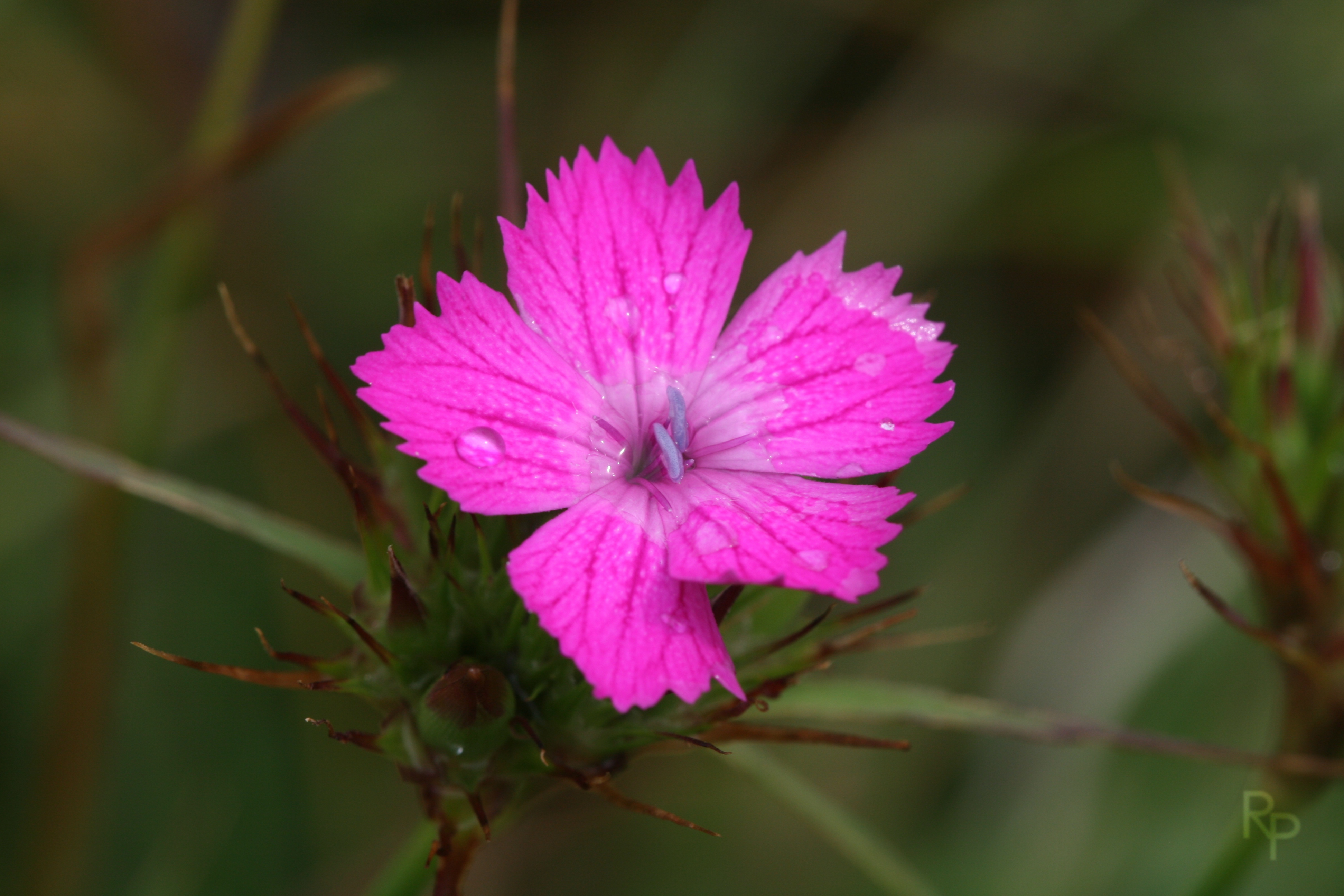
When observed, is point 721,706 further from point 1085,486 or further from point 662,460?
point 1085,486

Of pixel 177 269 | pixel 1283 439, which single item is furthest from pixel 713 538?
pixel 177 269

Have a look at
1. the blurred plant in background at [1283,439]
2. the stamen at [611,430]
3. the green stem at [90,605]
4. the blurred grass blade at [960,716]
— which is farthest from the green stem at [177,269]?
the blurred plant in background at [1283,439]

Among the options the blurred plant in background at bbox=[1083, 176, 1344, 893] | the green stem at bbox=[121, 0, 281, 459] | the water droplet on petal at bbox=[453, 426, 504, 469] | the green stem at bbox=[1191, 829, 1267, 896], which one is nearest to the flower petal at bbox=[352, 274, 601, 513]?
the water droplet on petal at bbox=[453, 426, 504, 469]

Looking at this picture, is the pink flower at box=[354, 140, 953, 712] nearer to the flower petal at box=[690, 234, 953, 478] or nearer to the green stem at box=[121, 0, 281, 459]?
the flower petal at box=[690, 234, 953, 478]

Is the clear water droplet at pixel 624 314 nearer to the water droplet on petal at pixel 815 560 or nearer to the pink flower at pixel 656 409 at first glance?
the pink flower at pixel 656 409

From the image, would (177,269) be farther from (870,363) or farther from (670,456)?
(870,363)

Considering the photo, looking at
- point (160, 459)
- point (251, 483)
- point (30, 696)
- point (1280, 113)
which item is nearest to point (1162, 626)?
point (1280, 113)
